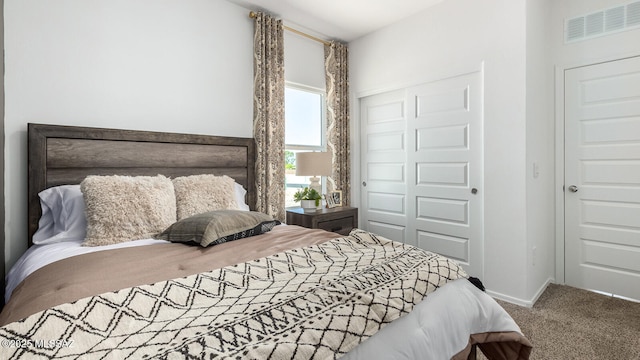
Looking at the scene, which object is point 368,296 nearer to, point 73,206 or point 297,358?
point 297,358

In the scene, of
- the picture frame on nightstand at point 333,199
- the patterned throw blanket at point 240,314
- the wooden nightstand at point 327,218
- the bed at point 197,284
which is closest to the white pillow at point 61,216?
the bed at point 197,284

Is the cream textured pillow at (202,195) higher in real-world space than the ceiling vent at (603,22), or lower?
lower

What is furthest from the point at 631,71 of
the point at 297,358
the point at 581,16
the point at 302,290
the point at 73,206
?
the point at 73,206

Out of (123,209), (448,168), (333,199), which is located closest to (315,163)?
(333,199)

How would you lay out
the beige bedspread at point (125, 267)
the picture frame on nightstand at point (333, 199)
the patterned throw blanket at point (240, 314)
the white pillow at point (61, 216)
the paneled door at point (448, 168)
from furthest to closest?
1. the picture frame on nightstand at point (333, 199)
2. the paneled door at point (448, 168)
3. the white pillow at point (61, 216)
4. the beige bedspread at point (125, 267)
5. the patterned throw blanket at point (240, 314)

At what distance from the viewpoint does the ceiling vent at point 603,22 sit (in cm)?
250

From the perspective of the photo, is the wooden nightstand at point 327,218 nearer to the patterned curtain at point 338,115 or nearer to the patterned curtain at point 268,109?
the patterned curtain at point 268,109

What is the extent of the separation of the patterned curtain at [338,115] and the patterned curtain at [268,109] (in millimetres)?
739

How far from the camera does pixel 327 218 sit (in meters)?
3.08

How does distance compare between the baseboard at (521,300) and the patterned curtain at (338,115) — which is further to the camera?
the patterned curtain at (338,115)

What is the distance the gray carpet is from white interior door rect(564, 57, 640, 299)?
262 mm

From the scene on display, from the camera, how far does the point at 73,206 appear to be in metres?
1.92

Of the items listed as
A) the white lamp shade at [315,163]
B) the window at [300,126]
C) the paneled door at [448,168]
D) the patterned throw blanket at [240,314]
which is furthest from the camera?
the window at [300,126]

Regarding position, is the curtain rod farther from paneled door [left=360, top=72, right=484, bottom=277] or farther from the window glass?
paneled door [left=360, top=72, right=484, bottom=277]
